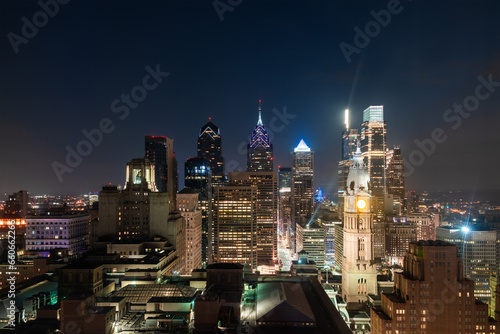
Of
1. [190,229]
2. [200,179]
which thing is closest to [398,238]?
[200,179]

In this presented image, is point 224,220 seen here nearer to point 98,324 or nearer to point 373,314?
point 373,314

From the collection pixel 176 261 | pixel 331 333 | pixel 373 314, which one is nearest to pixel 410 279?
pixel 373 314

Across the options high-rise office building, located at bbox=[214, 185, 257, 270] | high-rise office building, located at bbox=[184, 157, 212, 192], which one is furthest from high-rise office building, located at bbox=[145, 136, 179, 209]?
high-rise office building, located at bbox=[214, 185, 257, 270]

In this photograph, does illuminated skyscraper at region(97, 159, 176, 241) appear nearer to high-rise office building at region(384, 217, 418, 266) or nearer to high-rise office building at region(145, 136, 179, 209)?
high-rise office building at region(145, 136, 179, 209)

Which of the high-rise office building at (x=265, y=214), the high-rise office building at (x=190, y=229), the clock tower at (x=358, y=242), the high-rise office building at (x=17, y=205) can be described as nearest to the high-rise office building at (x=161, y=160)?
the high-rise office building at (x=265, y=214)

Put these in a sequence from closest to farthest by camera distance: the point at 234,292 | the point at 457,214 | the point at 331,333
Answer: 1. the point at 331,333
2. the point at 234,292
3. the point at 457,214

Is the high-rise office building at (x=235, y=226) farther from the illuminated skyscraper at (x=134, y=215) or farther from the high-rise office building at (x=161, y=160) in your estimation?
the high-rise office building at (x=161, y=160)

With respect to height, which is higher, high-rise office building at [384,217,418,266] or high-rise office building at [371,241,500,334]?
high-rise office building at [371,241,500,334]
